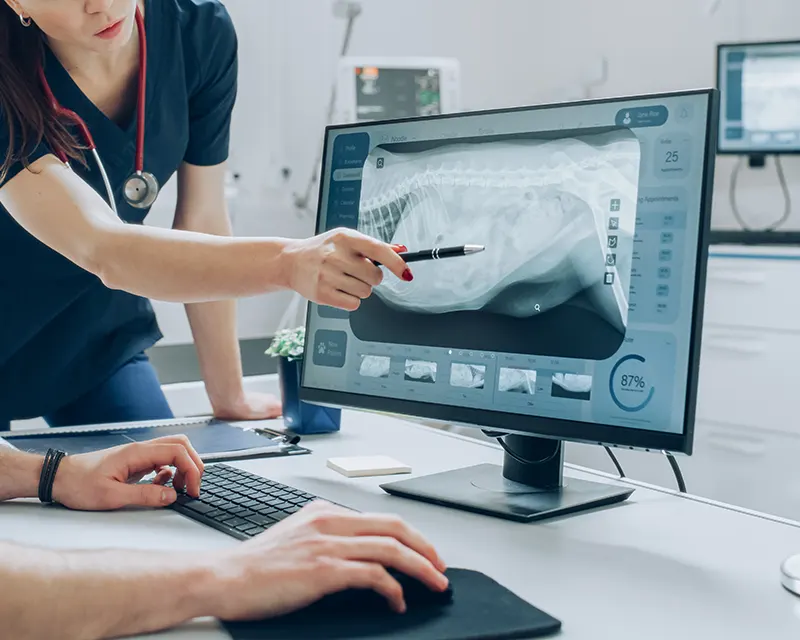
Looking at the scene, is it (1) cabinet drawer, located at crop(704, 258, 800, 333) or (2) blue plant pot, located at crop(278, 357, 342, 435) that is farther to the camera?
(1) cabinet drawer, located at crop(704, 258, 800, 333)

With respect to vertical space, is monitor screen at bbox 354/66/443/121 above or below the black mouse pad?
above

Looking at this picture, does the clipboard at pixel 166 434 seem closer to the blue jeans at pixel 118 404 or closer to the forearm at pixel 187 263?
the blue jeans at pixel 118 404

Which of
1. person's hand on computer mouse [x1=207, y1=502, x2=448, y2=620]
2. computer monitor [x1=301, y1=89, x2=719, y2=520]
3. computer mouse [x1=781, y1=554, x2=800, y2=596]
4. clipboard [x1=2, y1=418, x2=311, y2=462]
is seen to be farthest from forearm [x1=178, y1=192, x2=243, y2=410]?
computer mouse [x1=781, y1=554, x2=800, y2=596]

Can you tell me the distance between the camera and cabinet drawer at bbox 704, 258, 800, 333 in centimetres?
249

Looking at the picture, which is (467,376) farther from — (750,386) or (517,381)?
(750,386)

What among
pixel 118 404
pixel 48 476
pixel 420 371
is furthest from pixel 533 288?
pixel 118 404

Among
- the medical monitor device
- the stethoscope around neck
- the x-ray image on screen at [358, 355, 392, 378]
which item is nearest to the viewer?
the x-ray image on screen at [358, 355, 392, 378]

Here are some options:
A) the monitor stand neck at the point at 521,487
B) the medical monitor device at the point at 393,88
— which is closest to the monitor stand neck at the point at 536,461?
the monitor stand neck at the point at 521,487

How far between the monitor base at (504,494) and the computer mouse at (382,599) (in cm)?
25

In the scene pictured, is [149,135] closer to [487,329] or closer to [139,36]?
[139,36]

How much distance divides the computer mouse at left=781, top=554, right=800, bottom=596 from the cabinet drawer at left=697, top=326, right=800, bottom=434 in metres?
1.79

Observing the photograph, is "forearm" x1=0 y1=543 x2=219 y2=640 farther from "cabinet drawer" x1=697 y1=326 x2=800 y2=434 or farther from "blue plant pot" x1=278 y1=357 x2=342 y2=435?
"cabinet drawer" x1=697 y1=326 x2=800 y2=434

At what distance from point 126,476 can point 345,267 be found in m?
0.32

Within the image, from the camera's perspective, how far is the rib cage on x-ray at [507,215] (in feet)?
3.04
